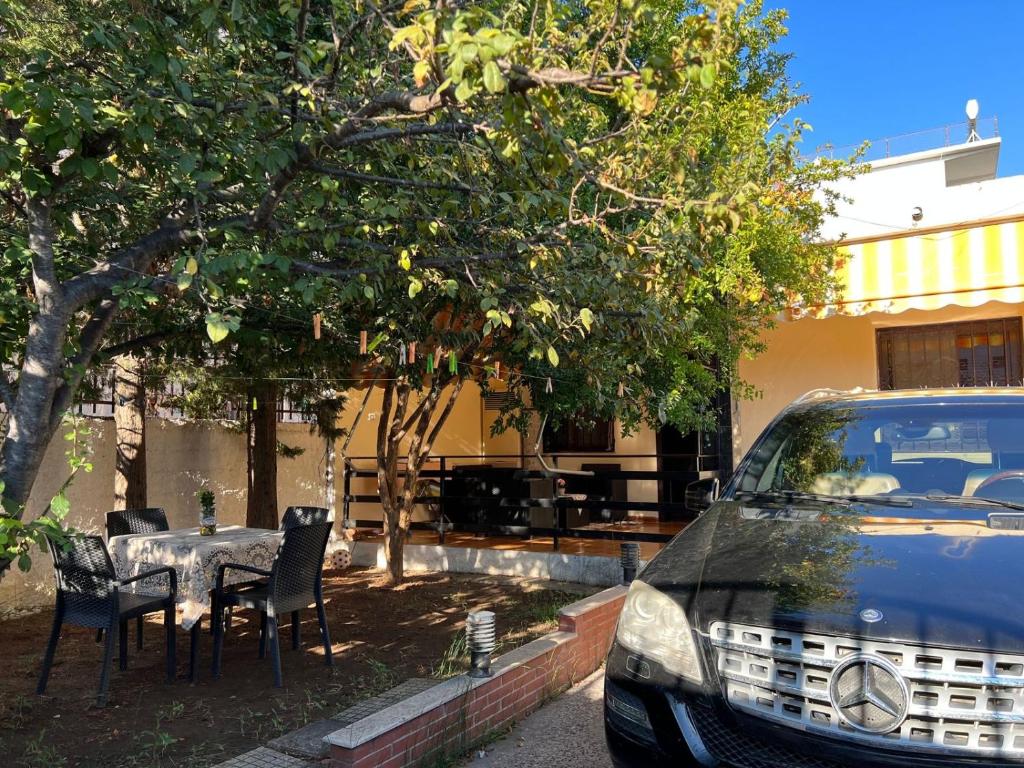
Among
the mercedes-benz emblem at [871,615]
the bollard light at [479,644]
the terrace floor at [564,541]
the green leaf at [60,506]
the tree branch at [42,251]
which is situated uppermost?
the tree branch at [42,251]

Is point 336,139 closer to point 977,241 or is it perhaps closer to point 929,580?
point 929,580

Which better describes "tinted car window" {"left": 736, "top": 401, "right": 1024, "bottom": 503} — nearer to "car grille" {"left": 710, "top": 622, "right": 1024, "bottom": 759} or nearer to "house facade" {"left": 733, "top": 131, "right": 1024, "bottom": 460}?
"car grille" {"left": 710, "top": 622, "right": 1024, "bottom": 759}

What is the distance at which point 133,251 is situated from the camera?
4285 mm

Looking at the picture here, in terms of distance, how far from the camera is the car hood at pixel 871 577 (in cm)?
231

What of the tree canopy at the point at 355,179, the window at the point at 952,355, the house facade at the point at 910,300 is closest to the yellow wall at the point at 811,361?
the house facade at the point at 910,300

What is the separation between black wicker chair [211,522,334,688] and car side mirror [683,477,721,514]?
2797 millimetres

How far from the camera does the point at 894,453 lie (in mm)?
3816

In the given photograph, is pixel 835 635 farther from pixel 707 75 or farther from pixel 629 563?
pixel 629 563

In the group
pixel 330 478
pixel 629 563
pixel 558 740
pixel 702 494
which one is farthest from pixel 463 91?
pixel 330 478

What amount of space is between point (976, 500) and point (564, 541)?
7.61 m

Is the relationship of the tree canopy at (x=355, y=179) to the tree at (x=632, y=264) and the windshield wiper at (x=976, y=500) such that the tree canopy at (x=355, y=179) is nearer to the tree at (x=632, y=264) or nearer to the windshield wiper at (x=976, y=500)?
the tree at (x=632, y=264)

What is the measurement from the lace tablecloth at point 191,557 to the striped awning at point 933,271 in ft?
20.3

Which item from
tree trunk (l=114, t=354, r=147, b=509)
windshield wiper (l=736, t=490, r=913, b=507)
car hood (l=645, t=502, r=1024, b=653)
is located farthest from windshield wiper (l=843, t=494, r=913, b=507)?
tree trunk (l=114, t=354, r=147, b=509)

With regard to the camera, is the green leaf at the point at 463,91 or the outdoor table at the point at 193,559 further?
the outdoor table at the point at 193,559
